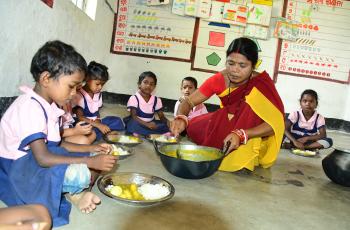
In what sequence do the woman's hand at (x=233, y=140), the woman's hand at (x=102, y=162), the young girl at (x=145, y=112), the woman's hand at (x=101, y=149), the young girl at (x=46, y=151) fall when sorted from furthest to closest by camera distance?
the young girl at (x=145, y=112) → the woman's hand at (x=233, y=140) → the woman's hand at (x=101, y=149) → the woman's hand at (x=102, y=162) → the young girl at (x=46, y=151)

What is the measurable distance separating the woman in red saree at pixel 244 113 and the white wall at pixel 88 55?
1.25 m

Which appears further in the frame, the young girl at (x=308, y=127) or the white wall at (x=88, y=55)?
the young girl at (x=308, y=127)

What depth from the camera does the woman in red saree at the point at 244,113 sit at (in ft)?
7.45

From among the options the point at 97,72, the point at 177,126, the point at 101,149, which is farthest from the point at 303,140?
the point at 101,149

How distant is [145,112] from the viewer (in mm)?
3648

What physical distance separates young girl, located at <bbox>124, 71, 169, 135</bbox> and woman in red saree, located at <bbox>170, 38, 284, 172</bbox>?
949 mm

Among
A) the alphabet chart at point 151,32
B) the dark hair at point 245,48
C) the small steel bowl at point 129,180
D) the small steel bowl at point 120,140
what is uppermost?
the alphabet chart at point 151,32

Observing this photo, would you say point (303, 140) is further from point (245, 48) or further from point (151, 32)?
point (151, 32)

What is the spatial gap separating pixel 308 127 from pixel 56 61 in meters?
3.24

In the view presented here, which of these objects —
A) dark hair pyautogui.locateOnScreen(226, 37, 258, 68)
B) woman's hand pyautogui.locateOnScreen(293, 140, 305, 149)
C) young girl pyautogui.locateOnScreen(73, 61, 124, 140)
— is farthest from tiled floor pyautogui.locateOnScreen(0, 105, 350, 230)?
woman's hand pyautogui.locateOnScreen(293, 140, 305, 149)

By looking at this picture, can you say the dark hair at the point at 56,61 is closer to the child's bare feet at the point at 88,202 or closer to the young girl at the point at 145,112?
the child's bare feet at the point at 88,202

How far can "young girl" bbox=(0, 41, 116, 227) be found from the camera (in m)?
1.29

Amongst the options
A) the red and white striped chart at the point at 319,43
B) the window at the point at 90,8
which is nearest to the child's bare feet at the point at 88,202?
the window at the point at 90,8

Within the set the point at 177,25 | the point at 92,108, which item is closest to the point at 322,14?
the point at 177,25
